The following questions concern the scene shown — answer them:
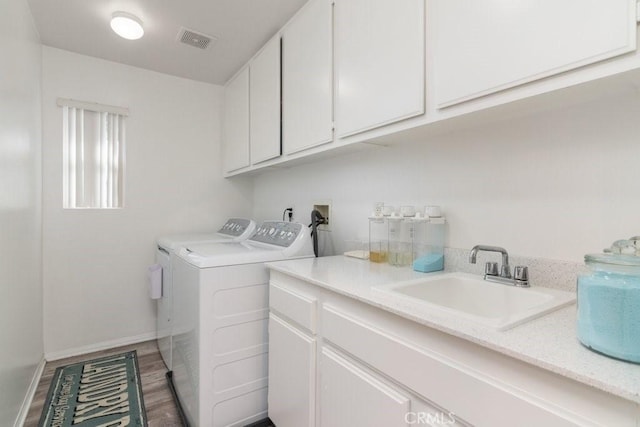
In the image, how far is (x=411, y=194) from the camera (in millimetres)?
1569

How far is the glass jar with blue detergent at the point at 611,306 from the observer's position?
57cm

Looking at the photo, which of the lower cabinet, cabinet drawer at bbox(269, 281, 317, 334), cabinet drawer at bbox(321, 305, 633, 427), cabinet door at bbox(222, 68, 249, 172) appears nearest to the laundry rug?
the lower cabinet

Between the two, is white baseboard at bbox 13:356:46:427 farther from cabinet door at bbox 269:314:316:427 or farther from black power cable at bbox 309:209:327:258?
black power cable at bbox 309:209:327:258

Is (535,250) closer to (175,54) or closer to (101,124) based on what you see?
(175,54)

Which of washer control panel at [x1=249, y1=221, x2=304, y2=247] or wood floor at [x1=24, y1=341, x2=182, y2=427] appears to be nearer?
wood floor at [x1=24, y1=341, x2=182, y2=427]

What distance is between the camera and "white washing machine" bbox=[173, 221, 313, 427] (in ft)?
4.95

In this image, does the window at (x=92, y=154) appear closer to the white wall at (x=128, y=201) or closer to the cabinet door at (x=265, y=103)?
the white wall at (x=128, y=201)

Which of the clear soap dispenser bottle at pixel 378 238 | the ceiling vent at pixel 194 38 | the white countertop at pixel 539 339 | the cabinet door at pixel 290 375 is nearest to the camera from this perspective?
the white countertop at pixel 539 339

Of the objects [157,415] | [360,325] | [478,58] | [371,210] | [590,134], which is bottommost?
[157,415]

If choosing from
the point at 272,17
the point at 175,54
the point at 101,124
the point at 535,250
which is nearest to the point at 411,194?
the point at 535,250

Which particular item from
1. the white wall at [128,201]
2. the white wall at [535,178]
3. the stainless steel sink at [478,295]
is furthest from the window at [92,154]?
the stainless steel sink at [478,295]

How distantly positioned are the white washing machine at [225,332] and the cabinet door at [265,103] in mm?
724

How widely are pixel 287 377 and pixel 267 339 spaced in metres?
0.33

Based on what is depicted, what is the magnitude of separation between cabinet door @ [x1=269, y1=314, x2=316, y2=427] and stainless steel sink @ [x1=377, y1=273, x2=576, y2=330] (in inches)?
18.5
